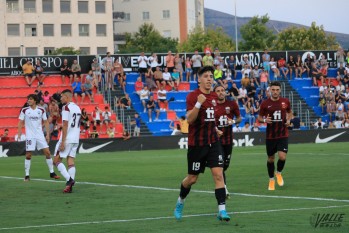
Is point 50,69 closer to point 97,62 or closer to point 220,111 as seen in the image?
point 97,62

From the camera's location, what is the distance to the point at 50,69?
5178 cm

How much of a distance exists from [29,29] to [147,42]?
18.5 metres

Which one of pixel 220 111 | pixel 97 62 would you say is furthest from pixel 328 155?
pixel 97 62

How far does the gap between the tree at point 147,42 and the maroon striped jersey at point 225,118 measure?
10397 centimetres

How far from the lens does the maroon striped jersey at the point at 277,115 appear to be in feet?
66.0

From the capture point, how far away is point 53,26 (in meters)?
117

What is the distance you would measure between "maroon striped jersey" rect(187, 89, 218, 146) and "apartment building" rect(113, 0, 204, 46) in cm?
12762

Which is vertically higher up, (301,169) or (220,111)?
(220,111)

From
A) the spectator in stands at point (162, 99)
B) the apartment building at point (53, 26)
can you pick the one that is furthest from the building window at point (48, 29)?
the spectator in stands at point (162, 99)

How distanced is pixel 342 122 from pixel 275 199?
35.2m

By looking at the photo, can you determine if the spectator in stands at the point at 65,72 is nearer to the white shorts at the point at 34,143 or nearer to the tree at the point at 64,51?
the white shorts at the point at 34,143

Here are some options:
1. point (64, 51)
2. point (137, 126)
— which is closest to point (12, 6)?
point (64, 51)

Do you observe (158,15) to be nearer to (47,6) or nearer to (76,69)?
A: (47,6)

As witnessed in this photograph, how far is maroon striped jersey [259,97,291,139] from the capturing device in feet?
66.0
